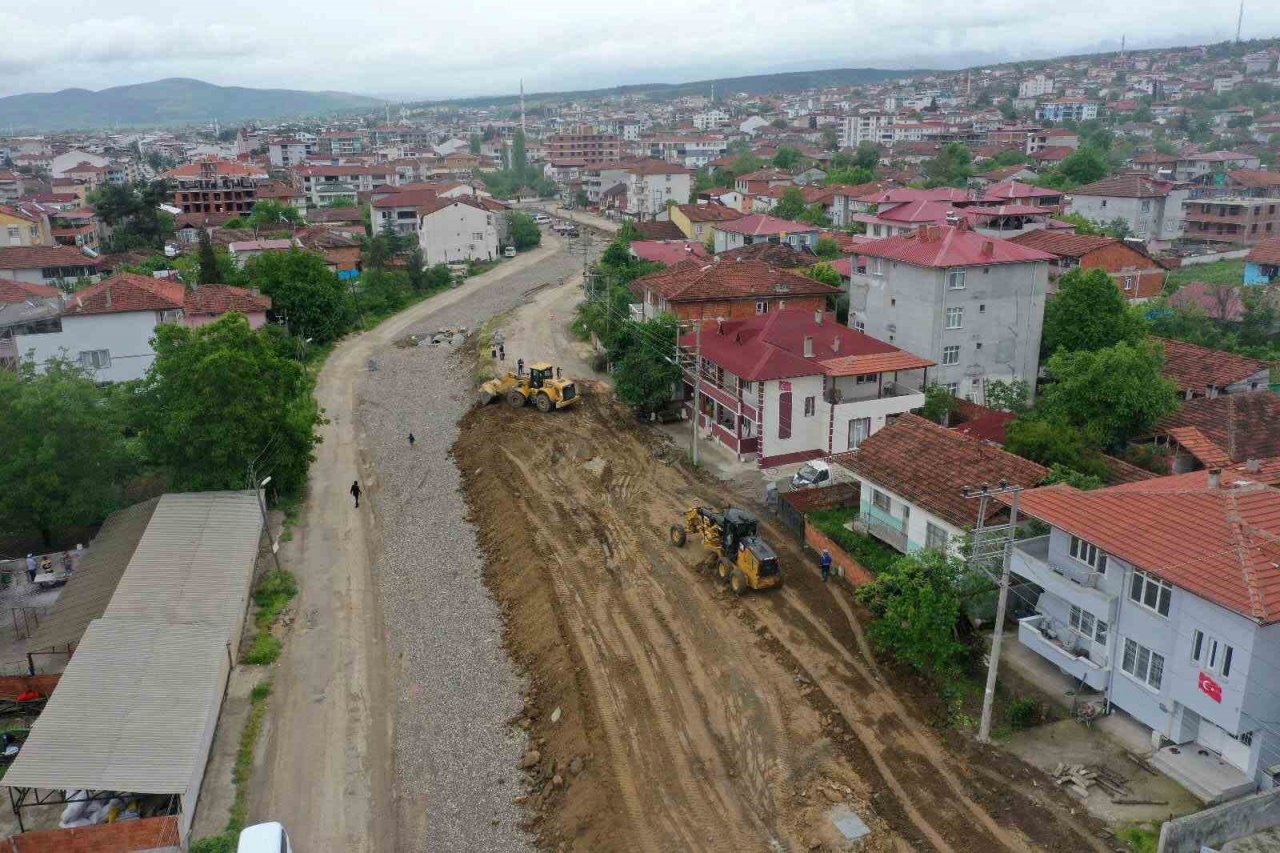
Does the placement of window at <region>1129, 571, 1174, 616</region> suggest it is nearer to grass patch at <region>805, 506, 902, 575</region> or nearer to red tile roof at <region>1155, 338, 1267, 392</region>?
grass patch at <region>805, 506, 902, 575</region>

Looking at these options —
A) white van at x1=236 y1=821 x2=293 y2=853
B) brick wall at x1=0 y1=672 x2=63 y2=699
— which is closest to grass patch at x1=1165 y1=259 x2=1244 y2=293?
white van at x1=236 y1=821 x2=293 y2=853

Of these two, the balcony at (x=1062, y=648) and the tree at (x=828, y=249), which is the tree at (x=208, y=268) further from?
the balcony at (x=1062, y=648)

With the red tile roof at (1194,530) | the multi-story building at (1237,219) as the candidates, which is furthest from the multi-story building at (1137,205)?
the red tile roof at (1194,530)

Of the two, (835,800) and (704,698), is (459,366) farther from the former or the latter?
(835,800)

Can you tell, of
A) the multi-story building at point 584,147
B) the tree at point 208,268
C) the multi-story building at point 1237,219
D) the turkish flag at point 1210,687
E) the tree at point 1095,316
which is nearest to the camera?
the turkish flag at point 1210,687

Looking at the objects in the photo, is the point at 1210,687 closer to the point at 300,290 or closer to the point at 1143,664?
the point at 1143,664

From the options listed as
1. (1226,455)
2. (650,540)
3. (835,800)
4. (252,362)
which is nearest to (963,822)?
(835,800)
